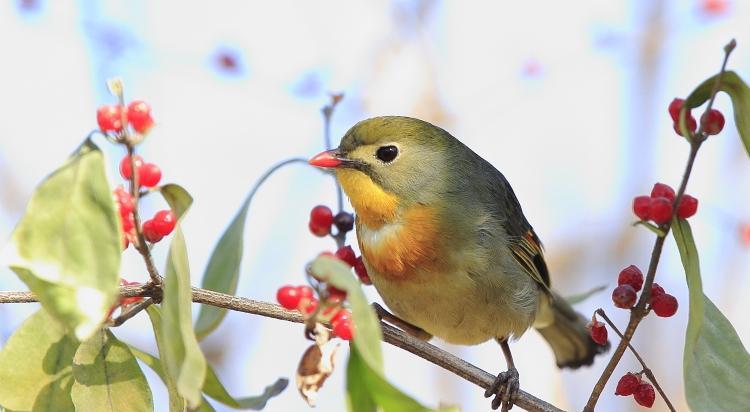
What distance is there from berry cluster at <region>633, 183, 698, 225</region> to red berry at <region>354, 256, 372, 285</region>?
5.08 ft

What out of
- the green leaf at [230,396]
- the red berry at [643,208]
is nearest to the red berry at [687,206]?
the red berry at [643,208]

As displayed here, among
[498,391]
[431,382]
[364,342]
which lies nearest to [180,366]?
[364,342]

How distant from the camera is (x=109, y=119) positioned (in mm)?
2285

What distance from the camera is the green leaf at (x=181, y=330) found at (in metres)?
1.90

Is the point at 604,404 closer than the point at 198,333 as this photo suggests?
No

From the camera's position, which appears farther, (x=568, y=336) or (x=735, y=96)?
(x=568, y=336)

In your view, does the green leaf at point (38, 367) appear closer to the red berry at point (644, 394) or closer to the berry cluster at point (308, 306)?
the berry cluster at point (308, 306)

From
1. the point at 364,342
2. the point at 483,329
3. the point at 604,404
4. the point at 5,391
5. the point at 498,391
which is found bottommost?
the point at 5,391

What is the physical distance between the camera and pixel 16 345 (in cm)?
262

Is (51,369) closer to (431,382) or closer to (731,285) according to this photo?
(431,382)

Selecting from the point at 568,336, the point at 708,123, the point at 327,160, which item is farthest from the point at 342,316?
the point at 568,336

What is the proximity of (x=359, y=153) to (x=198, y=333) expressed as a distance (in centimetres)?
139

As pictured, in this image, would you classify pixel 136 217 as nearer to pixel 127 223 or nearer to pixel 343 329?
pixel 127 223

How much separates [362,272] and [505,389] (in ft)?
2.54
